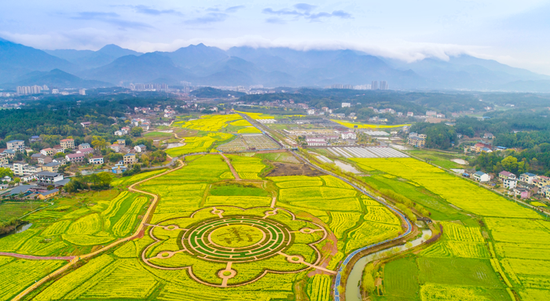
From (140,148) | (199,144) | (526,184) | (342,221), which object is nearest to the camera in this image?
(342,221)

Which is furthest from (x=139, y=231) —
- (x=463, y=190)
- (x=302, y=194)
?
(x=463, y=190)

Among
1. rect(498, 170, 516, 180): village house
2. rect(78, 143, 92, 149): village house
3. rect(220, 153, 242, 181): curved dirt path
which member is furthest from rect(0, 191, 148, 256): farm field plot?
rect(498, 170, 516, 180): village house

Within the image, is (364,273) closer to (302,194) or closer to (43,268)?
(302,194)

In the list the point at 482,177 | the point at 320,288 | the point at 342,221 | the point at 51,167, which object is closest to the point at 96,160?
the point at 51,167

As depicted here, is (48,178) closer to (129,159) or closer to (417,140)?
(129,159)

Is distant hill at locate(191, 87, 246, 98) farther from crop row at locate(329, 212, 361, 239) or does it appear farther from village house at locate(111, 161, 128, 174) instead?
crop row at locate(329, 212, 361, 239)

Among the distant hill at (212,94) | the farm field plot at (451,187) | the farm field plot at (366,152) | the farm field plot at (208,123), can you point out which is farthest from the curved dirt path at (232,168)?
the distant hill at (212,94)

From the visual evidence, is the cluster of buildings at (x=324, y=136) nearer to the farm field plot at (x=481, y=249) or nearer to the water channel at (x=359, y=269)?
the farm field plot at (x=481, y=249)
